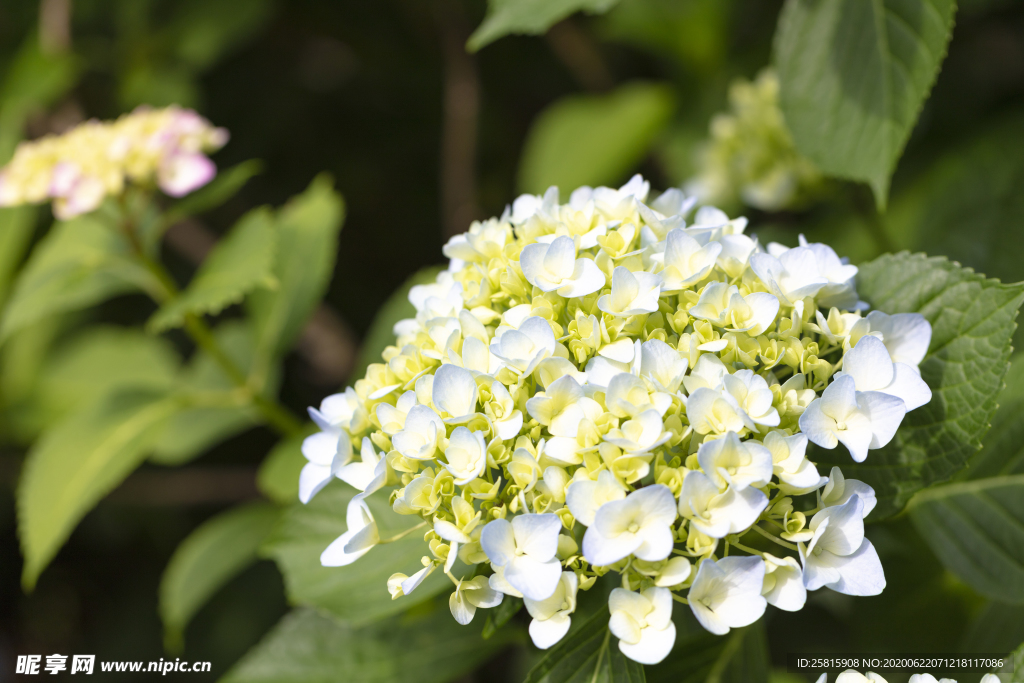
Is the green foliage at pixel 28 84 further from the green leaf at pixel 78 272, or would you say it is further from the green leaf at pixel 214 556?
the green leaf at pixel 214 556

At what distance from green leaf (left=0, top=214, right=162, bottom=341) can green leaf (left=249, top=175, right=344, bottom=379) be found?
0.22 metres

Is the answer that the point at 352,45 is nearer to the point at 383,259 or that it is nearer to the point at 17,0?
the point at 383,259

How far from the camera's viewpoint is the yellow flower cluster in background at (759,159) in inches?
61.0

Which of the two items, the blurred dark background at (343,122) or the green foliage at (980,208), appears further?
the blurred dark background at (343,122)

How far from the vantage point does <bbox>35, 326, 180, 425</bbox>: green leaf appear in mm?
1997

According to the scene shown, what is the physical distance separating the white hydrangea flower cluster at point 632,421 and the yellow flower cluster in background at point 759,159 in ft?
2.79

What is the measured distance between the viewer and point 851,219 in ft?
5.67

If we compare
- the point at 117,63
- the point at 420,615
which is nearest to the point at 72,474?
the point at 420,615

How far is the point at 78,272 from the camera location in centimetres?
138

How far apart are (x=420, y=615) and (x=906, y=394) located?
2.47ft

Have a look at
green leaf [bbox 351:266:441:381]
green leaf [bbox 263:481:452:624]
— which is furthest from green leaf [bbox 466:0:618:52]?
green leaf [bbox 263:481:452:624]

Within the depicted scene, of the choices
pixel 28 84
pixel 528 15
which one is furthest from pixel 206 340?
pixel 28 84

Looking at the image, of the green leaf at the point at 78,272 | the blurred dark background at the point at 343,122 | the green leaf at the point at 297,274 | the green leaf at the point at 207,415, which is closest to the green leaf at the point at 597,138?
the blurred dark background at the point at 343,122

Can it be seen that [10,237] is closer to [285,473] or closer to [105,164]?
[105,164]
